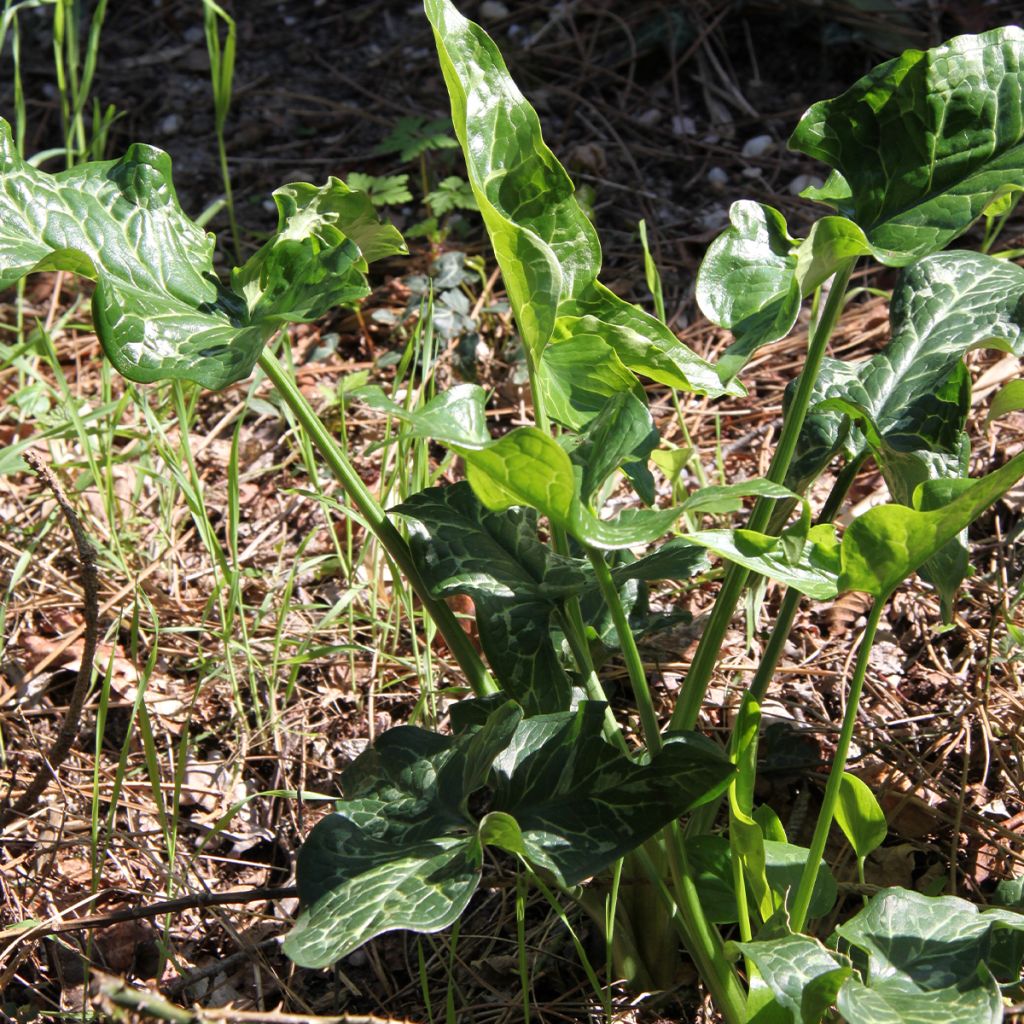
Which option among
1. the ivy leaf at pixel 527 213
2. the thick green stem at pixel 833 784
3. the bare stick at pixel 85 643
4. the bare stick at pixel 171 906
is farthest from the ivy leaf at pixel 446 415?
the bare stick at pixel 171 906

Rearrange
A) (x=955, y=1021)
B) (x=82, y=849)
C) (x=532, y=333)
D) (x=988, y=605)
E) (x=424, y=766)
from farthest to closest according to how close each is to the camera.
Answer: (x=988, y=605)
(x=82, y=849)
(x=424, y=766)
(x=532, y=333)
(x=955, y=1021)

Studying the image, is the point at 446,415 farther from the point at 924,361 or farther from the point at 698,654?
the point at 924,361

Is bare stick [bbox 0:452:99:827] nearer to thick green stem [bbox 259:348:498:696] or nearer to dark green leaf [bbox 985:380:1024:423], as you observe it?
thick green stem [bbox 259:348:498:696]

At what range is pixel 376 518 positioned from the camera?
110cm

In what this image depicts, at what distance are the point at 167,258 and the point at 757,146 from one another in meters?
1.78

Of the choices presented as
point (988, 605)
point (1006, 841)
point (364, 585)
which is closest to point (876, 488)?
point (988, 605)

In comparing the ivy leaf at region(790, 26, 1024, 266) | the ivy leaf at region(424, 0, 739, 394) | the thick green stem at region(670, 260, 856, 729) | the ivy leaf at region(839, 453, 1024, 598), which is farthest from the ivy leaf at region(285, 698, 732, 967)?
the ivy leaf at region(790, 26, 1024, 266)

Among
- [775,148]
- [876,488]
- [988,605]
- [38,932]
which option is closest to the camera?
[38,932]

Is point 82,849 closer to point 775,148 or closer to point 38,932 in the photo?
point 38,932

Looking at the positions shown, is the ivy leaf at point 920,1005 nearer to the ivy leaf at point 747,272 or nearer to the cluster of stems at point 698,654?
the cluster of stems at point 698,654

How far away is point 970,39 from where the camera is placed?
105cm

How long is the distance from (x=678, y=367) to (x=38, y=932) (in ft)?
3.19

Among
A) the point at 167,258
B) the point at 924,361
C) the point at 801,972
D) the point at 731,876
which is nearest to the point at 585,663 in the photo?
the point at 731,876

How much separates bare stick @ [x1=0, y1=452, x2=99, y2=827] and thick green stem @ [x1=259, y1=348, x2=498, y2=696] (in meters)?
0.29
